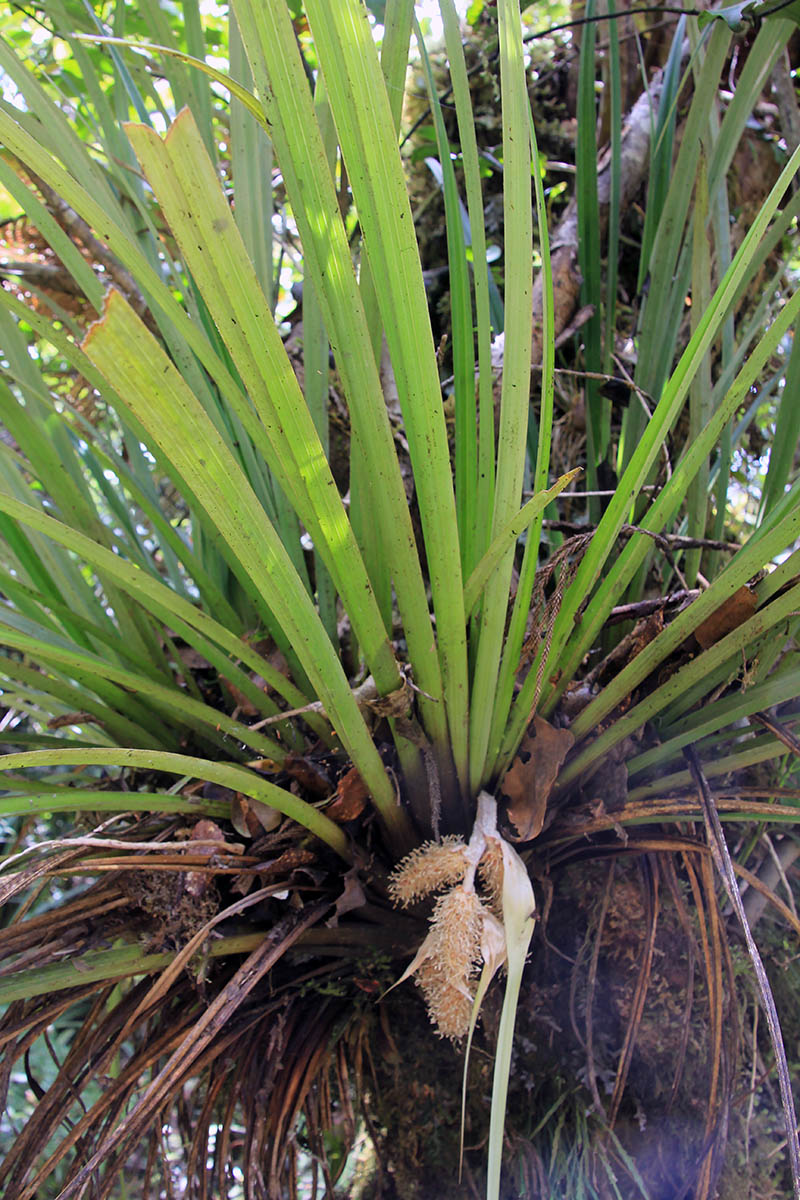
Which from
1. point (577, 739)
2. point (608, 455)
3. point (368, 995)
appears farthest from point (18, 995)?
point (608, 455)

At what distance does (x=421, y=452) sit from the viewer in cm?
40

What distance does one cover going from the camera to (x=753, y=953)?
1.54 feet

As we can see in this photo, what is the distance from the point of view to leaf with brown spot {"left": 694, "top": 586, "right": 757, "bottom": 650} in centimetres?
54

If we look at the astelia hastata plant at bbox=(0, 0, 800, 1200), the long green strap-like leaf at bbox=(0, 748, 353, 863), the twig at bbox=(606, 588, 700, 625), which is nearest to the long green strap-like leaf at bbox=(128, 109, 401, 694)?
the astelia hastata plant at bbox=(0, 0, 800, 1200)

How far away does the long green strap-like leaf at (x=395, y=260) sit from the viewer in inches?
12.4

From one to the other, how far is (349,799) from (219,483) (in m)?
0.29

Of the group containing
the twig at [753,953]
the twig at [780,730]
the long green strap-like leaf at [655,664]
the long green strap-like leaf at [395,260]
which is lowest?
the twig at [753,953]

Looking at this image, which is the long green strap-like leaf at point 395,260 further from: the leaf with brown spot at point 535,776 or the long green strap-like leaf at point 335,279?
the leaf with brown spot at point 535,776

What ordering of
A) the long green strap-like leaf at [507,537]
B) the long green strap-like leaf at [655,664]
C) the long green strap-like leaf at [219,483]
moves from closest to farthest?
1. the long green strap-like leaf at [219,483]
2. the long green strap-like leaf at [507,537]
3. the long green strap-like leaf at [655,664]

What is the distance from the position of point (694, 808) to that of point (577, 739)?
0.09 meters

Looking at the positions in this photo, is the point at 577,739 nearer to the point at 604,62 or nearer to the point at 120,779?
the point at 120,779

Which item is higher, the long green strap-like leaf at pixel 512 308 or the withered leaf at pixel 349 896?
the long green strap-like leaf at pixel 512 308

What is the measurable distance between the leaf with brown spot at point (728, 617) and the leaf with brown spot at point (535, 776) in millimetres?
128

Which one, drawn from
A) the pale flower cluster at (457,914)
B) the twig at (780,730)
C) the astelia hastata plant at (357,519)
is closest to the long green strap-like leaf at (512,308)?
the astelia hastata plant at (357,519)
